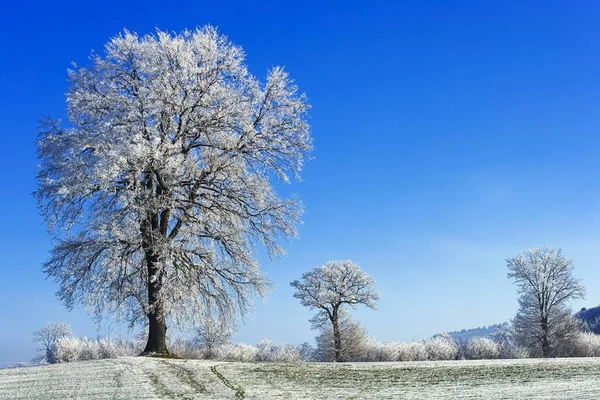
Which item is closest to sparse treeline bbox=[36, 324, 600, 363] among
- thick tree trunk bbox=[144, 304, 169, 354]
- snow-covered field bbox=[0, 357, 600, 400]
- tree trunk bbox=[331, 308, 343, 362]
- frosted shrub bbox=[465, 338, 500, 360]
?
frosted shrub bbox=[465, 338, 500, 360]

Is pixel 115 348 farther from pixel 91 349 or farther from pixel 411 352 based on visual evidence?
pixel 411 352

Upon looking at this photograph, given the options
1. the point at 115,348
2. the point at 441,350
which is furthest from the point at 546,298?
the point at 115,348

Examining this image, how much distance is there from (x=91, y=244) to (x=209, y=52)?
11057 mm

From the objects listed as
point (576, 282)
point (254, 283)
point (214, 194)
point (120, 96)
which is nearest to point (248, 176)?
point (214, 194)

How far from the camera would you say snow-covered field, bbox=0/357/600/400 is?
15.5m

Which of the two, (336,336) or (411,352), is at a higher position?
(336,336)

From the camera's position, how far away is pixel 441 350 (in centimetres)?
7969

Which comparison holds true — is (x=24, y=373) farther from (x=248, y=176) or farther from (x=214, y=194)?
(x=248, y=176)

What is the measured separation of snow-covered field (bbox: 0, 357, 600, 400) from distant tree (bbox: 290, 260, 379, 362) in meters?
43.2

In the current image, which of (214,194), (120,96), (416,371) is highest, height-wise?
(120,96)

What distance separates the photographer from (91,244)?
26.0 metres

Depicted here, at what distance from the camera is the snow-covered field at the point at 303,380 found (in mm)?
15492

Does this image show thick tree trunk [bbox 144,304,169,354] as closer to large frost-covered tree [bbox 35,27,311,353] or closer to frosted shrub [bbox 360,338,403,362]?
large frost-covered tree [bbox 35,27,311,353]

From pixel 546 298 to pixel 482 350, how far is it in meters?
15.8
